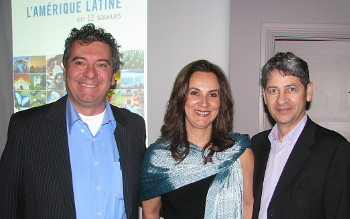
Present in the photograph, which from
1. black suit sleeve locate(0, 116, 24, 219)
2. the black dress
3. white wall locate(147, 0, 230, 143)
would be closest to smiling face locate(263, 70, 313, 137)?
the black dress

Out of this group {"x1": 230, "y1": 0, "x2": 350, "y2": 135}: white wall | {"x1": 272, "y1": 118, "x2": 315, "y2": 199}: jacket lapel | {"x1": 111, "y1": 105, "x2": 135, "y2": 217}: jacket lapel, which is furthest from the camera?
{"x1": 230, "y1": 0, "x2": 350, "y2": 135}: white wall

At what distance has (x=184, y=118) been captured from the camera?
162cm

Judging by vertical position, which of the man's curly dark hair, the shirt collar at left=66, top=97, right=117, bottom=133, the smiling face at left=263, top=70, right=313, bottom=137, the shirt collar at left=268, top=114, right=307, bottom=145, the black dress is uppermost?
the man's curly dark hair

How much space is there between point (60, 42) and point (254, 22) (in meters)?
1.78

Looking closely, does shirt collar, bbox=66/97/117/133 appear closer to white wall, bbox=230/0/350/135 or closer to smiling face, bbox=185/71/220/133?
smiling face, bbox=185/71/220/133

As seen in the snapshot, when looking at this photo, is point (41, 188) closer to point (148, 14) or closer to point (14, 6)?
point (148, 14)

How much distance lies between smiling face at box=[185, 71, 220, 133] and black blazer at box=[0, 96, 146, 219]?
2.26ft

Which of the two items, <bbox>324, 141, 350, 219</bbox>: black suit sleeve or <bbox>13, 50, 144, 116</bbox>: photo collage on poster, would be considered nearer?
<bbox>324, 141, 350, 219</bbox>: black suit sleeve

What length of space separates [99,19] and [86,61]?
0.88m

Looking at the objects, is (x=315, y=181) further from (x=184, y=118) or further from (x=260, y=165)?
(x=184, y=118)

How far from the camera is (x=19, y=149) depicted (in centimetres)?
119

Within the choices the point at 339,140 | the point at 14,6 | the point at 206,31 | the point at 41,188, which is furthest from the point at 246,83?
the point at 14,6

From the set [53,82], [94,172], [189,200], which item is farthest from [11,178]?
[53,82]

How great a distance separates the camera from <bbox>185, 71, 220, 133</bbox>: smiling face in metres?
1.44
